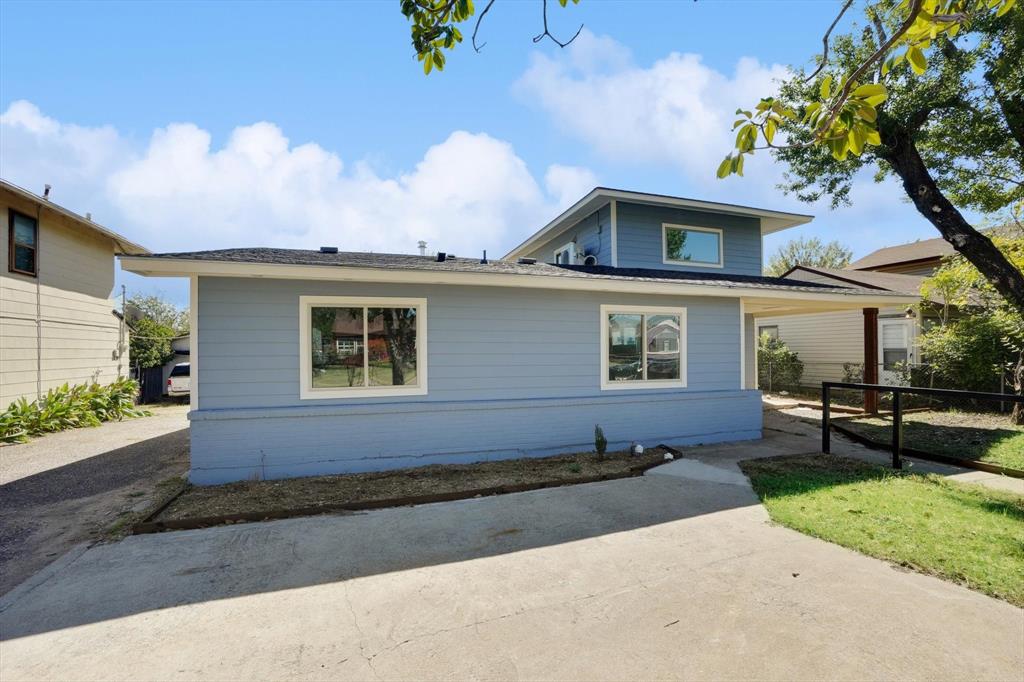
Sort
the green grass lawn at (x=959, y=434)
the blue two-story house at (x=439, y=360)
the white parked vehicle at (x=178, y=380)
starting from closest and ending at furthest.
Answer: the blue two-story house at (x=439, y=360) → the green grass lawn at (x=959, y=434) → the white parked vehicle at (x=178, y=380)

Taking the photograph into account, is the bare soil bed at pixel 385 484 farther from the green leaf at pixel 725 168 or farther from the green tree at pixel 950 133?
the green tree at pixel 950 133

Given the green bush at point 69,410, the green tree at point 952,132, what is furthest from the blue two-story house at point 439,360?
the green bush at point 69,410

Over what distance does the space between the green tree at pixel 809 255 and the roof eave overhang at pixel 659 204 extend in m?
30.3

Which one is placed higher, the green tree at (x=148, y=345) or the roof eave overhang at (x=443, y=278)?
the roof eave overhang at (x=443, y=278)

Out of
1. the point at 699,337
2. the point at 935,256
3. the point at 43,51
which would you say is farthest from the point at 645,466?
the point at 935,256

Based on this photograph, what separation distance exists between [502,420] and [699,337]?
4069mm

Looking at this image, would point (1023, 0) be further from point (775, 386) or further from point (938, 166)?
point (775, 386)

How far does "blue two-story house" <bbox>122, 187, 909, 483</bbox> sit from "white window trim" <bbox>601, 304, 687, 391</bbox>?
0.03 meters

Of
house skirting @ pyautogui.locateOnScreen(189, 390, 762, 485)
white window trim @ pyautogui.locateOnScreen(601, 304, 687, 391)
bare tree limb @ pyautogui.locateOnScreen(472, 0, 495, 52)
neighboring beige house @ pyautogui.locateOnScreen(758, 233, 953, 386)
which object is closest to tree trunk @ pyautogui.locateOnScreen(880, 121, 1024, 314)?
neighboring beige house @ pyautogui.locateOnScreen(758, 233, 953, 386)

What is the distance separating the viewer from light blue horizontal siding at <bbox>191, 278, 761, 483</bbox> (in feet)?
20.0

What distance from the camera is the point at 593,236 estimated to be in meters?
11.1

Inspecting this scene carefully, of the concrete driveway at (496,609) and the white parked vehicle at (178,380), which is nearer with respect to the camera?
the concrete driveway at (496,609)

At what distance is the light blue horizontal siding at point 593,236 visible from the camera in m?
10.5

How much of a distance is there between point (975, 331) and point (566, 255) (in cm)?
1054
